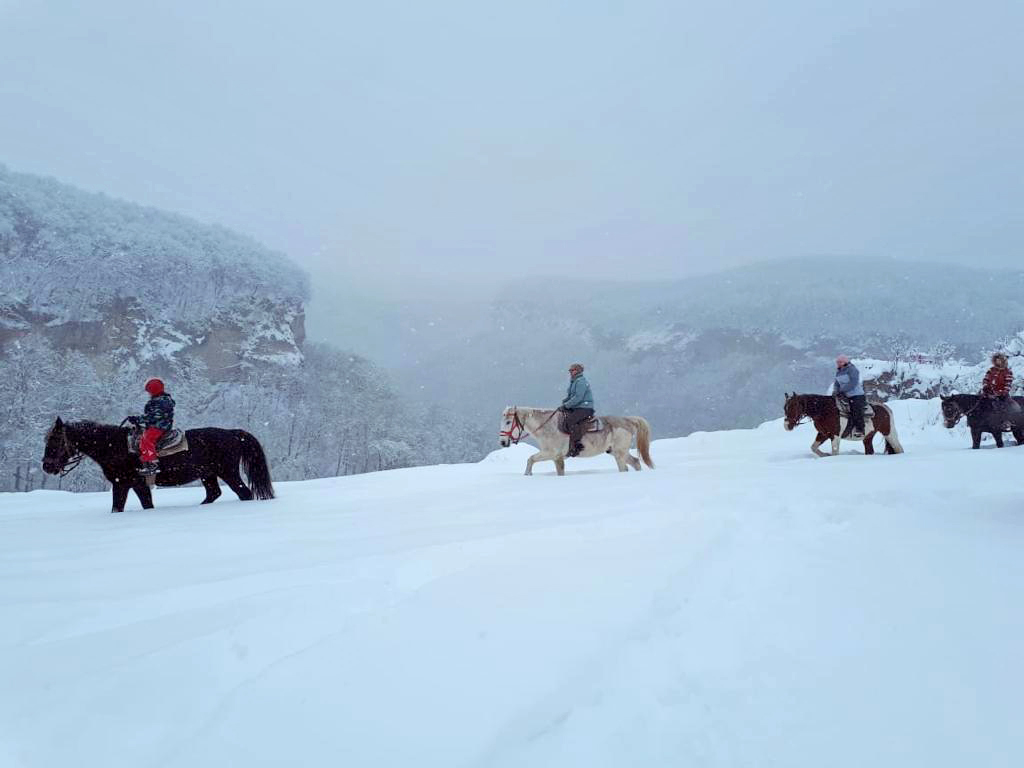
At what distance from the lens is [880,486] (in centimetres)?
463

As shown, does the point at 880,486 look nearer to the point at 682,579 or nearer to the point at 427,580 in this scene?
the point at 682,579

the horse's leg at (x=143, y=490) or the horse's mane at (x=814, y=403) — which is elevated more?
the horse's mane at (x=814, y=403)

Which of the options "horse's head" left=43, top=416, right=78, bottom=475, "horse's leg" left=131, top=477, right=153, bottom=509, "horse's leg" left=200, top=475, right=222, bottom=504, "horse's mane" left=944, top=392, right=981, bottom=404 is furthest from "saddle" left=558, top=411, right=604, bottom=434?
"horse's mane" left=944, top=392, right=981, bottom=404

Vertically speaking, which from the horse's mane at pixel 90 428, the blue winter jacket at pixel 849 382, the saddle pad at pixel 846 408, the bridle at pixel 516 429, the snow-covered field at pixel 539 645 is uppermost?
the blue winter jacket at pixel 849 382

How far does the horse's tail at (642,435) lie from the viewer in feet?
31.1

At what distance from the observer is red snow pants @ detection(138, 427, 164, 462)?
239 inches

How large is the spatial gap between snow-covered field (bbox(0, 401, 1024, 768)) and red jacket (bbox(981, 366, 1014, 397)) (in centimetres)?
818

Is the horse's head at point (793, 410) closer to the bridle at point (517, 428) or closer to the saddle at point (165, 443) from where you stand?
the bridle at point (517, 428)

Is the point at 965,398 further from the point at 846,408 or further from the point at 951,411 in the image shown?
the point at 846,408

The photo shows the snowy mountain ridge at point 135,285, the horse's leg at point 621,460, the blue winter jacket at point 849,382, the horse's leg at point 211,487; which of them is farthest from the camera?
the snowy mountain ridge at point 135,285

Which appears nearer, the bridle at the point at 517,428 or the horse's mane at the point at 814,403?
the bridle at the point at 517,428

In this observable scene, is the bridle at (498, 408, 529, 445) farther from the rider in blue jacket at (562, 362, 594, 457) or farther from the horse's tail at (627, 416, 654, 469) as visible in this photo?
the horse's tail at (627, 416, 654, 469)

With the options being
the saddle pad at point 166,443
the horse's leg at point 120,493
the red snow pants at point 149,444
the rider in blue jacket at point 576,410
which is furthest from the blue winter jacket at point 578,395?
the horse's leg at point 120,493

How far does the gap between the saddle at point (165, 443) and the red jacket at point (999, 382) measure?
45.1ft
